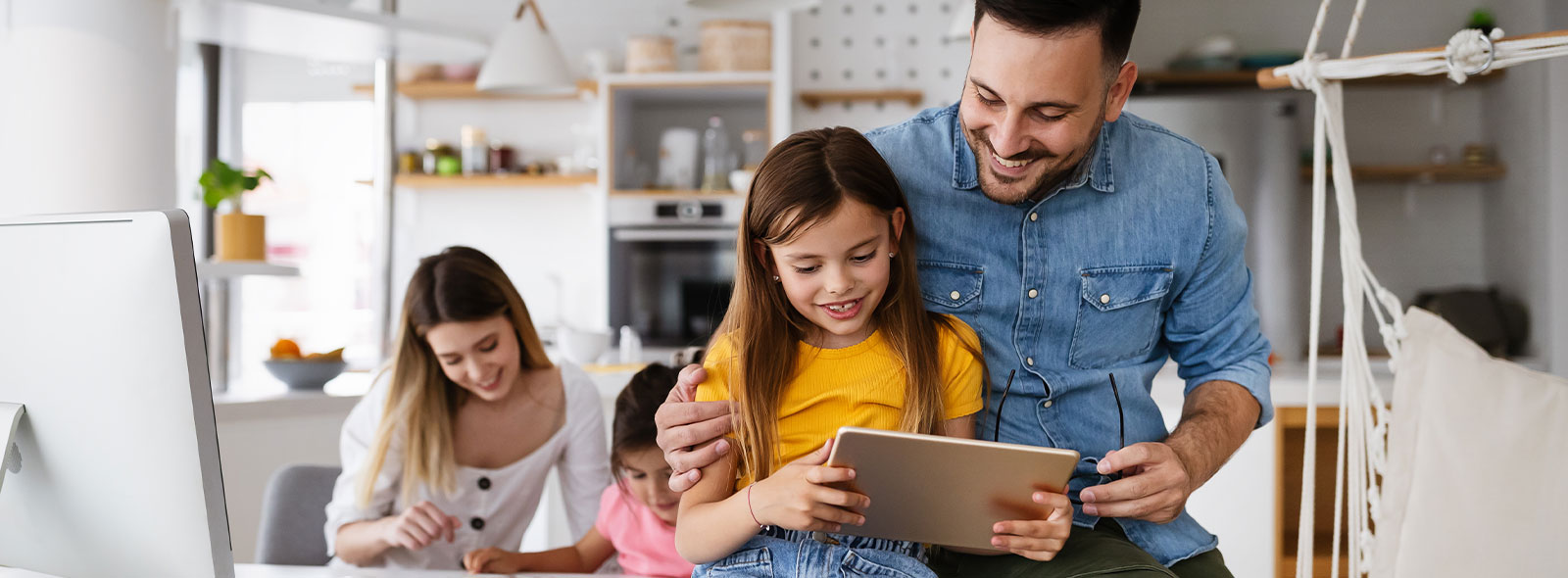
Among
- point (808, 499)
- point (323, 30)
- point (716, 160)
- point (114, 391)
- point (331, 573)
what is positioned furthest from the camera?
point (716, 160)

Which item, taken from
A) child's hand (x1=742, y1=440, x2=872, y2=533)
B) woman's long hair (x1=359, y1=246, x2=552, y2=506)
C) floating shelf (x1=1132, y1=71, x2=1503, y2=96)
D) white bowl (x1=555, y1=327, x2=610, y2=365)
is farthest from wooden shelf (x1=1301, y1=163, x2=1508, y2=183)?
child's hand (x1=742, y1=440, x2=872, y2=533)

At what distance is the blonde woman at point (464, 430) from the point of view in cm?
192

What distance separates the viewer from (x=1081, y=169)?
1.35 meters

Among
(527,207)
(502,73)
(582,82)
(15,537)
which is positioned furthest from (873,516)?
(527,207)

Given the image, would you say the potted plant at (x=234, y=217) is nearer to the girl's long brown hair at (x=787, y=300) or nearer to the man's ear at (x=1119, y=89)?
the girl's long brown hair at (x=787, y=300)

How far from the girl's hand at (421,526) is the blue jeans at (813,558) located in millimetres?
638

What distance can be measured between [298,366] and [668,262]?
2115 millimetres

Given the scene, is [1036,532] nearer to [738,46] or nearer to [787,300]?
[787,300]

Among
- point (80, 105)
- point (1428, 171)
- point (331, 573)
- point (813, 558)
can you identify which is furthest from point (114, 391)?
point (1428, 171)

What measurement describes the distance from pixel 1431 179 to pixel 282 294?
486 cm

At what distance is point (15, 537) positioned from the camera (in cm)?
106

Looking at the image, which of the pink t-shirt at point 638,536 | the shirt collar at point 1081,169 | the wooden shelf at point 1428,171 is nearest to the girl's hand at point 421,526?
the pink t-shirt at point 638,536

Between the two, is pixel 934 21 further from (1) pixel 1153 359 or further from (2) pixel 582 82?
(1) pixel 1153 359

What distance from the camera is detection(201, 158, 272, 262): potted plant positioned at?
2.65 m
